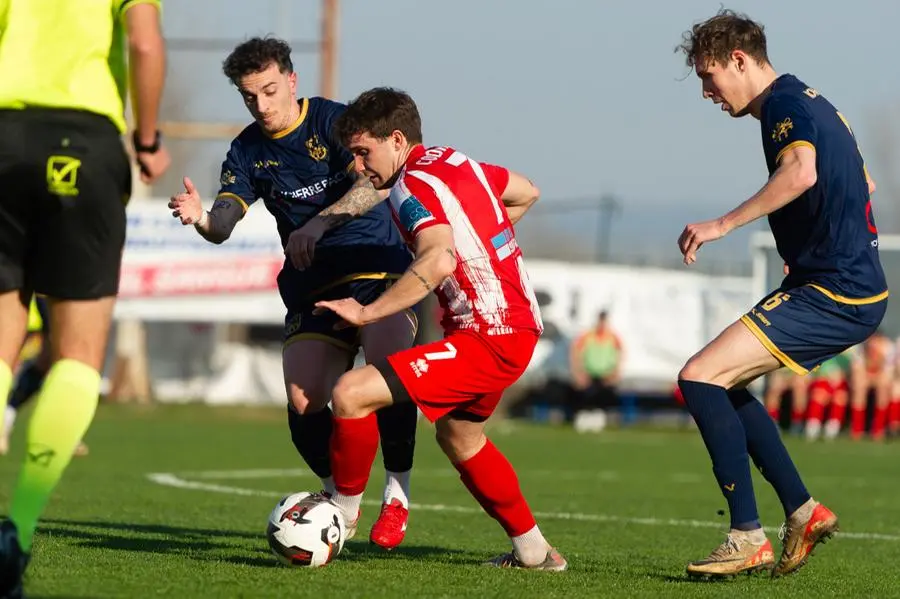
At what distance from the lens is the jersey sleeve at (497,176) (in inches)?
253

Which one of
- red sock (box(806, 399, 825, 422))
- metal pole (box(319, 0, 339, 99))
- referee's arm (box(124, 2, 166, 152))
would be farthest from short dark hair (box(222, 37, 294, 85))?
metal pole (box(319, 0, 339, 99))

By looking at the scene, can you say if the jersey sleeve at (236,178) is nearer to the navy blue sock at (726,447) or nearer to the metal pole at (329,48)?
the navy blue sock at (726,447)

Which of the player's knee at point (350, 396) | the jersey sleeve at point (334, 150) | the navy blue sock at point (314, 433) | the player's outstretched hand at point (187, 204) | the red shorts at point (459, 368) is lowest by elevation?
the navy blue sock at point (314, 433)

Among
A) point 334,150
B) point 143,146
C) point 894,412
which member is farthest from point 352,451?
point 894,412

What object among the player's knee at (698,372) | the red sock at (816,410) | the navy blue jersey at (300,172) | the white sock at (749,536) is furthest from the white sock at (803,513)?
the red sock at (816,410)

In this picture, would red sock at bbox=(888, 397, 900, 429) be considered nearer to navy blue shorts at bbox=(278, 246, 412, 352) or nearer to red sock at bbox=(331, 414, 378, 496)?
navy blue shorts at bbox=(278, 246, 412, 352)

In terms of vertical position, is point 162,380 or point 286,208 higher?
point 286,208

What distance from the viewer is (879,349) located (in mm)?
23641

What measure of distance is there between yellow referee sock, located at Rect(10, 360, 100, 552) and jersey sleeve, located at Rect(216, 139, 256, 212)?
249cm

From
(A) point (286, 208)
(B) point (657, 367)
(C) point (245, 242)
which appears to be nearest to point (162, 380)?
(C) point (245, 242)

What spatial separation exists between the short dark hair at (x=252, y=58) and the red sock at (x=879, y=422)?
733 inches

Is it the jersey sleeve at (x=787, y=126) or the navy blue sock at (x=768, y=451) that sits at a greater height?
the jersey sleeve at (x=787, y=126)

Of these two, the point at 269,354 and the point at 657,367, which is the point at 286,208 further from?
the point at 269,354

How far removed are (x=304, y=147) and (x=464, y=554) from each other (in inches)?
83.9
